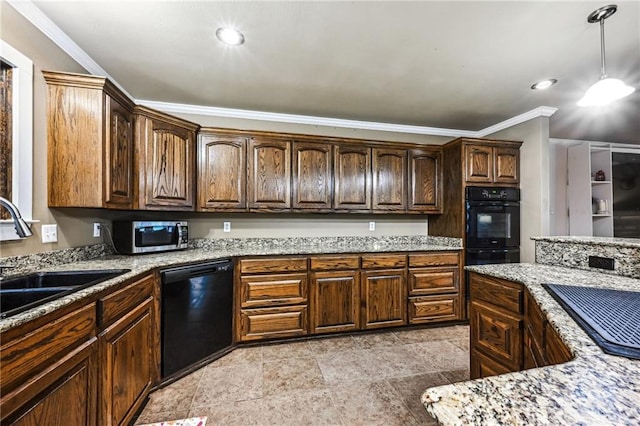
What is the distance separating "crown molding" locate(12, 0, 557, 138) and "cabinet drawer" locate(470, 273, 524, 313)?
7.94ft

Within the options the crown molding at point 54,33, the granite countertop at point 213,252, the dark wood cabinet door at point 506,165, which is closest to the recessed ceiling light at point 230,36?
the crown molding at point 54,33

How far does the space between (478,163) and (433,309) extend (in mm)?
1730

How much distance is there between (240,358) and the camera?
241 centimetres

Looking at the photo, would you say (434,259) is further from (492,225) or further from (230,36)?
(230,36)

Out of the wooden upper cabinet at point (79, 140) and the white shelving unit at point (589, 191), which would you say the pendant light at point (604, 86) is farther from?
the wooden upper cabinet at point (79, 140)

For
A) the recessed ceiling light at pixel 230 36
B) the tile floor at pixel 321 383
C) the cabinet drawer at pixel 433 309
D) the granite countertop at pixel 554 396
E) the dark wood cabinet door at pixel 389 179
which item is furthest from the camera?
the dark wood cabinet door at pixel 389 179

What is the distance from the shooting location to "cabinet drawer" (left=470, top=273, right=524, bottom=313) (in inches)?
58.1

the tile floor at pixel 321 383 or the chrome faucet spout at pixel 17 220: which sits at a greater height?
the chrome faucet spout at pixel 17 220

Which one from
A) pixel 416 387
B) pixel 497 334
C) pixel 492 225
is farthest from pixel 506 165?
pixel 416 387

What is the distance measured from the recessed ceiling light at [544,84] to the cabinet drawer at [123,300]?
11.8 feet

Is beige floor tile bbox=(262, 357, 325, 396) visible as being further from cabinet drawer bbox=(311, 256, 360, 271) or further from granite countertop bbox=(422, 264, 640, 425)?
granite countertop bbox=(422, 264, 640, 425)

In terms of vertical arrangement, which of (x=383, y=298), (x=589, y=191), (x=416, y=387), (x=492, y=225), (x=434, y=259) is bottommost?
(x=416, y=387)

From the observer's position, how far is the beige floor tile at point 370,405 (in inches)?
66.1

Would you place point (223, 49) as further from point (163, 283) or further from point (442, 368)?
point (442, 368)
